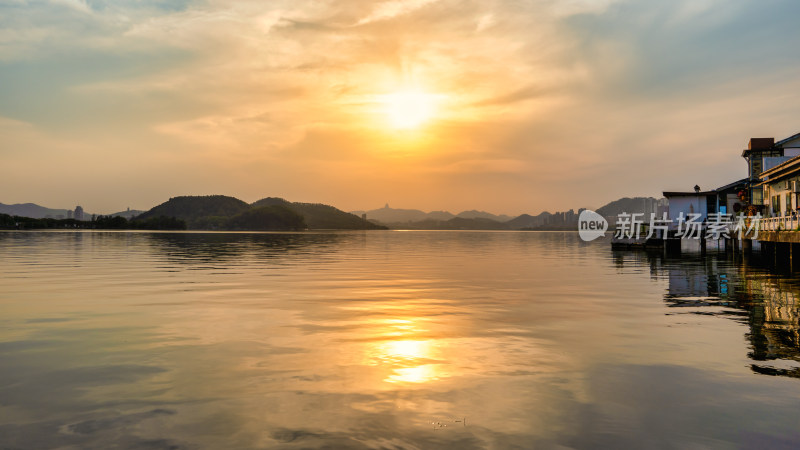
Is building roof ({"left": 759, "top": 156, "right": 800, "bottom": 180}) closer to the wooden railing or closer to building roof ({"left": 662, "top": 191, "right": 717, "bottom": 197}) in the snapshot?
the wooden railing

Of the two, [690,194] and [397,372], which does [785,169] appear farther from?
[397,372]

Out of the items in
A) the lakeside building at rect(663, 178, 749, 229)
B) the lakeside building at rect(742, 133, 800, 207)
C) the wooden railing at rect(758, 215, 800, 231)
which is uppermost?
the lakeside building at rect(742, 133, 800, 207)

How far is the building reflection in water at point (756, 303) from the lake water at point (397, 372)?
133 mm

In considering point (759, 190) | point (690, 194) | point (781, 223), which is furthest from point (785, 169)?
point (690, 194)

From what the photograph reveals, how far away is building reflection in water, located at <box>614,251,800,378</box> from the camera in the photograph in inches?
510

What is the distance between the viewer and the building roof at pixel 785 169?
40119mm

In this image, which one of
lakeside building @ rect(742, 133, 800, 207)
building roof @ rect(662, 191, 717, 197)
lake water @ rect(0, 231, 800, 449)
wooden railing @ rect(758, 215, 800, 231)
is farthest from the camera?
building roof @ rect(662, 191, 717, 197)

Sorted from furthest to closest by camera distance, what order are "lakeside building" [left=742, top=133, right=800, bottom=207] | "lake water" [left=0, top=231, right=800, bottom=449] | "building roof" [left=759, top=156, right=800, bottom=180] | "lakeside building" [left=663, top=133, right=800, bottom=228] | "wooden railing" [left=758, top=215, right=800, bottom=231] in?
1. "lakeside building" [left=742, top=133, right=800, bottom=207]
2. "lakeside building" [left=663, top=133, right=800, bottom=228]
3. "building roof" [left=759, top=156, right=800, bottom=180]
4. "wooden railing" [left=758, top=215, right=800, bottom=231]
5. "lake water" [left=0, top=231, right=800, bottom=449]

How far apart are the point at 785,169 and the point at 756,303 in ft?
89.1

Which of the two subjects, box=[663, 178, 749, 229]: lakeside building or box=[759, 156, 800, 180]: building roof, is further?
box=[663, 178, 749, 229]: lakeside building

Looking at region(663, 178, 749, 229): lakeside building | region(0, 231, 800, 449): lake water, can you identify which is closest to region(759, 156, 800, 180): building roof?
region(0, 231, 800, 449): lake water

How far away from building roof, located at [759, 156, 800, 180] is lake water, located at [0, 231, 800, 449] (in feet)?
69.0

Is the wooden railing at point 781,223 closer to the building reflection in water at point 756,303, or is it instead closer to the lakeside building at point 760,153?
the building reflection in water at point 756,303

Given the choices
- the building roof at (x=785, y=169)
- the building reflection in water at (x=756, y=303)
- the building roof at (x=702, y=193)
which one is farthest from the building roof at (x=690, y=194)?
the building reflection in water at (x=756, y=303)
